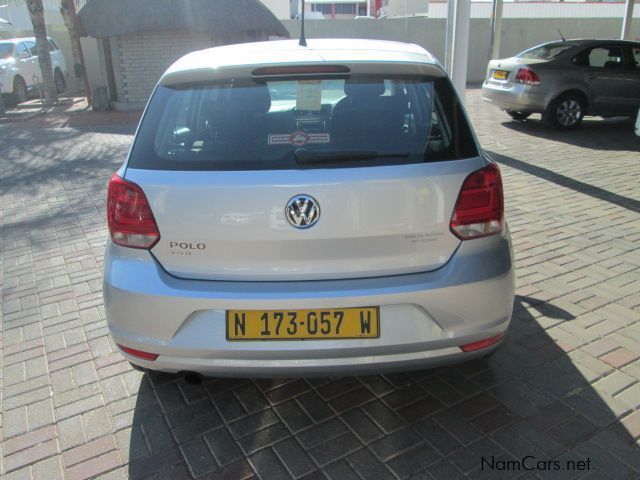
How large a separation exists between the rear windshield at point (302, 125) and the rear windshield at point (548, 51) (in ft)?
30.2

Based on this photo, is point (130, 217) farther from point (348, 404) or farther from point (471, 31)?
point (471, 31)

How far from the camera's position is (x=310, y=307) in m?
2.33

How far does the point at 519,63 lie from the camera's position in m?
10.7

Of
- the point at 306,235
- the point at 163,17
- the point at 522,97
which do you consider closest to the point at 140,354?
the point at 306,235

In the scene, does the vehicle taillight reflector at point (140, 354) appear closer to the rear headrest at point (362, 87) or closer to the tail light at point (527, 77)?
the rear headrest at point (362, 87)

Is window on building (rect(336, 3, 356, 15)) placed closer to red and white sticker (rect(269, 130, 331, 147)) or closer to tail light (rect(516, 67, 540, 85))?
tail light (rect(516, 67, 540, 85))

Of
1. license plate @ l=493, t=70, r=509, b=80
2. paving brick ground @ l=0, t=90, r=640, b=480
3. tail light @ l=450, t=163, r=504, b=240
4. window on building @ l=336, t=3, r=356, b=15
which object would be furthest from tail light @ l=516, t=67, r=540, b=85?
window on building @ l=336, t=3, r=356, b=15

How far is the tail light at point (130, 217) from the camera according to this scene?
8.01 feet

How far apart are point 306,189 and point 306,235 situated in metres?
0.19

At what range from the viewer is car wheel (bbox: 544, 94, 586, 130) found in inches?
416

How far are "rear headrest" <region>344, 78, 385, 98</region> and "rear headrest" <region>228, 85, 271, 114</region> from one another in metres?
0.36

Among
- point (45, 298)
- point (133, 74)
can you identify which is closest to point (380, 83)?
point (45, 298)

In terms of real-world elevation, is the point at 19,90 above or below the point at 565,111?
below

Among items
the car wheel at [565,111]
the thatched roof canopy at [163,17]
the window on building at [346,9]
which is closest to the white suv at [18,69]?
the thatched roof canopy at [163,17]
